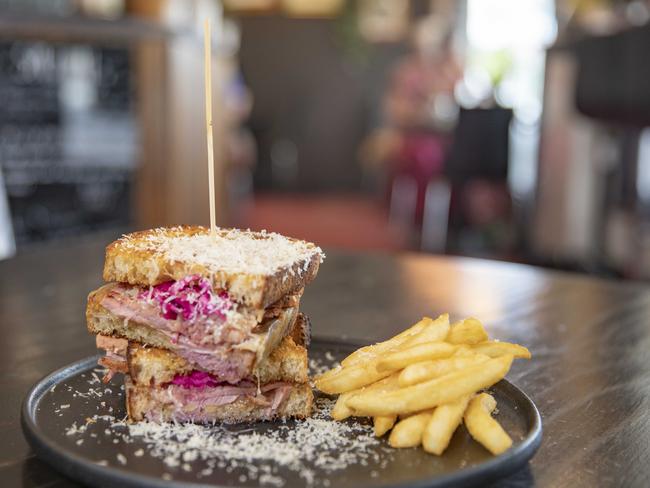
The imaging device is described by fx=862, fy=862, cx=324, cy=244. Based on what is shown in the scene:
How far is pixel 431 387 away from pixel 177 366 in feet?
1.05

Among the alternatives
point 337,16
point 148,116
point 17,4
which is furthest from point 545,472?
point 337,16

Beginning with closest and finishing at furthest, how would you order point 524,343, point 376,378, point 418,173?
point 376,378 < point 524,343 < point 418,173

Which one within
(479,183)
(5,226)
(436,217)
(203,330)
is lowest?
(436,217)

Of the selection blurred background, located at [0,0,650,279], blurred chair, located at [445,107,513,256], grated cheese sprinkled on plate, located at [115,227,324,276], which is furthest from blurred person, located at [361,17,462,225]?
grated cheese sprinkled on plate, located at [115,227,324,276]

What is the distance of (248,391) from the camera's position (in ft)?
3.51

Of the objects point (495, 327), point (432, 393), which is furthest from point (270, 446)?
point (495, 327)

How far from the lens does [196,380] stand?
1.07 metres

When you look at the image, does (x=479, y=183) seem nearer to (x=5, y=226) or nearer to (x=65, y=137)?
(x=65, y=137)

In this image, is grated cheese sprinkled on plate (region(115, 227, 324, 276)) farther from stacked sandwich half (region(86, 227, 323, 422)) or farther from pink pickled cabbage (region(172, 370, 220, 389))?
pink pickled cabbage (region(172, 370, 220, 389))

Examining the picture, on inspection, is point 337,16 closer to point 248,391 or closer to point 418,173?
point 418,173

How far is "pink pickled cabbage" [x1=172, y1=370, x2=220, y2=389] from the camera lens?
107 cm

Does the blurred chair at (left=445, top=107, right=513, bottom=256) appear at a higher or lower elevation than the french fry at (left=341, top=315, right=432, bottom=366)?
lower

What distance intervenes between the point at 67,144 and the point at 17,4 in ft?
2.89

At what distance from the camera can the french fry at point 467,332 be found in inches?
42.9
